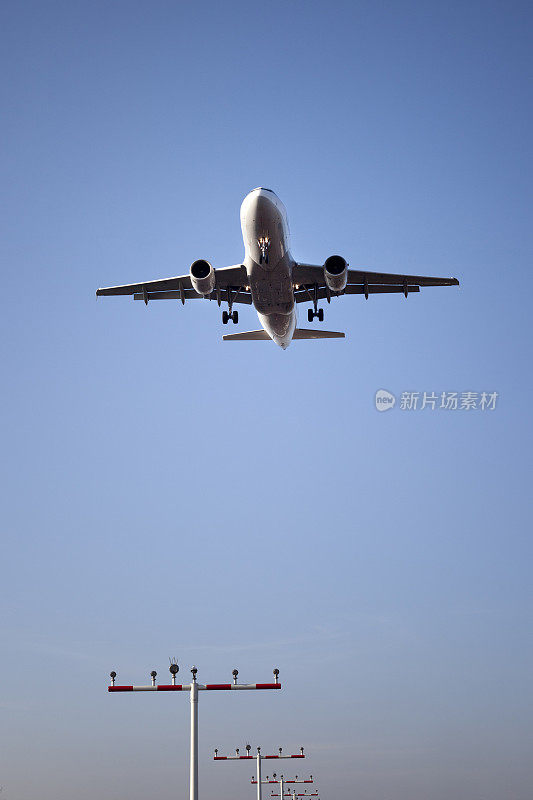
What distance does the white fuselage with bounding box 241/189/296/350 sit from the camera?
3306 cm

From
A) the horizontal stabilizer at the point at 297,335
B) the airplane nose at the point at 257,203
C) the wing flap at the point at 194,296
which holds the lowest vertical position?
the airplane nose at the point at 257,203

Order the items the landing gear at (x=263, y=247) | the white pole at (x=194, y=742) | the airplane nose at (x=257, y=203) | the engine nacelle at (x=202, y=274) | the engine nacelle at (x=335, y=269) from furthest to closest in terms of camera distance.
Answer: the engine nacelle at (x=335, y=269) < the engine nacelle at (x=202, y=274) < the landing gear at (x=263, y=247) < the airplane nose at (x=257, y=203) < the white pole at (x=194, y=742)

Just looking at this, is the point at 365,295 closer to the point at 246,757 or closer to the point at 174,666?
the point at 174,666

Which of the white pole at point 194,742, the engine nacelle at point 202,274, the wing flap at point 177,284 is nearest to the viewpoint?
the white pole at point 194,742

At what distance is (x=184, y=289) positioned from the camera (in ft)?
139

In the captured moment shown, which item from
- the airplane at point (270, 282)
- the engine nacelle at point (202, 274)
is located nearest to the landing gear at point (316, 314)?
the airplane at point (270, 282)

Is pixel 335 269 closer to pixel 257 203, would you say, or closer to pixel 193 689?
pixel 257 203

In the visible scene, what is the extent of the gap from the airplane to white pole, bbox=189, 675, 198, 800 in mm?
16335

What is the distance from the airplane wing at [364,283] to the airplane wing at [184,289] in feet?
8.51

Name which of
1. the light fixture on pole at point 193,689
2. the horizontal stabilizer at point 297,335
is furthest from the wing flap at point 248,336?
the light fixture on pole at point 193,689

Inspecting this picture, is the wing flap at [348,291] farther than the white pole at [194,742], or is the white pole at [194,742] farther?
the wing flap at [348,291]

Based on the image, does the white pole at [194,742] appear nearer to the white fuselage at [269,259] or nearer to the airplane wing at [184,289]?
the white fuselage at [269,259]

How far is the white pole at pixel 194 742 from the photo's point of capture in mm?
26109

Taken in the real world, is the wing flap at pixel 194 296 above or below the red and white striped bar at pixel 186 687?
above
